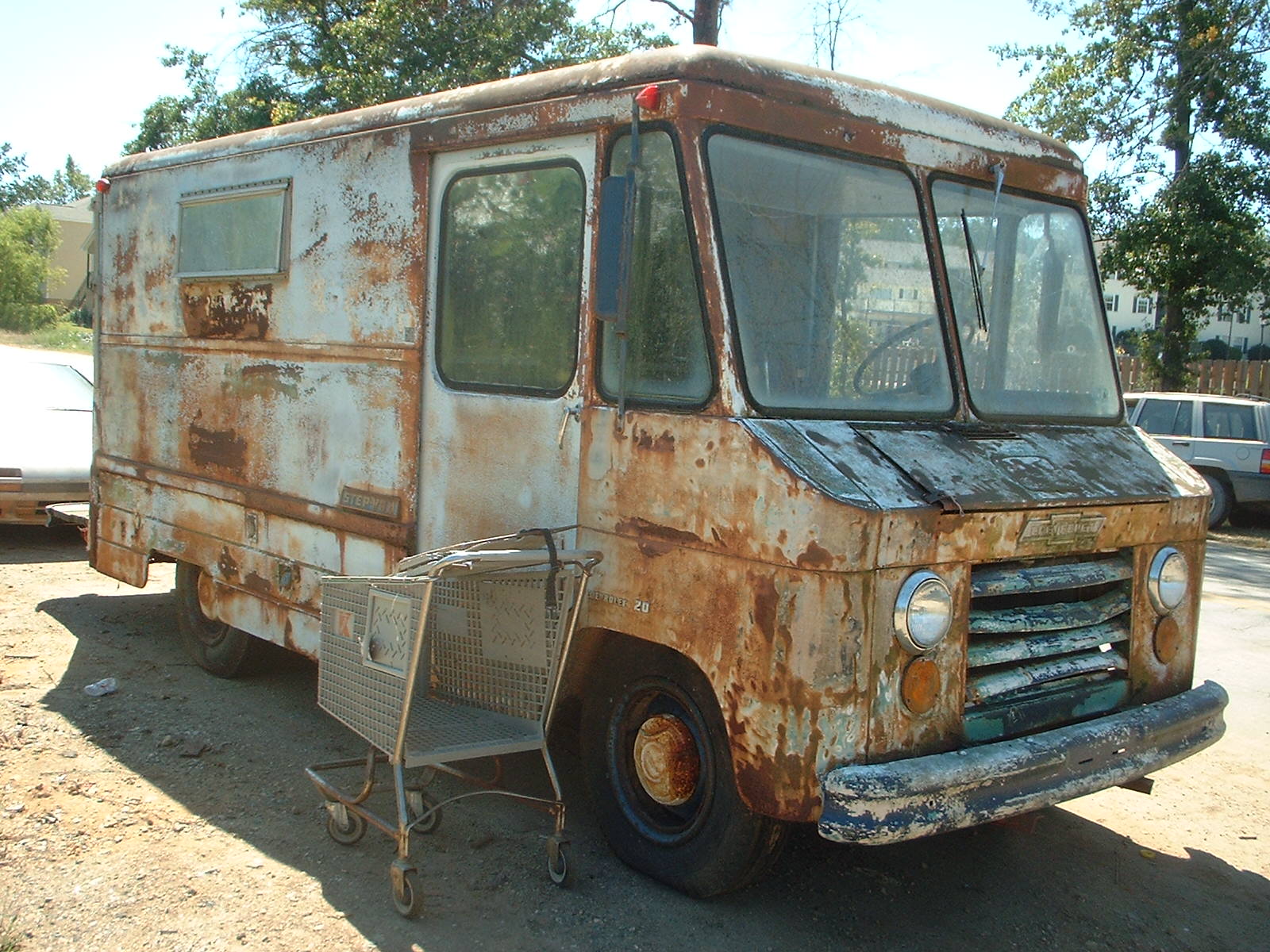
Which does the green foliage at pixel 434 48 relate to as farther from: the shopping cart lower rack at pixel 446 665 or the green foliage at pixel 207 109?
the shopping cart lower rack at pixel 446 665

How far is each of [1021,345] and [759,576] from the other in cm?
173

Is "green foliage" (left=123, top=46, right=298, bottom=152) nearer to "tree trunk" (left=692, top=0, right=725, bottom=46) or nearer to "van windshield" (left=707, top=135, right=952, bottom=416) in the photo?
"tree trunk" (left=692, top=0, right=725, bottom=46)

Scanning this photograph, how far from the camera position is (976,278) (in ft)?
14.1

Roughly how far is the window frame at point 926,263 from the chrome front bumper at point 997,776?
3.59 ft

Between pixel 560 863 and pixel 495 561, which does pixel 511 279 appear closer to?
pixel 495 561

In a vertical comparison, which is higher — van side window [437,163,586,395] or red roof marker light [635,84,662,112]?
red roof marker light [635,84,662,112]

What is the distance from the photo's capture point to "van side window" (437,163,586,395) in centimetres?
411

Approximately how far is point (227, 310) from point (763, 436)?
3343 mm

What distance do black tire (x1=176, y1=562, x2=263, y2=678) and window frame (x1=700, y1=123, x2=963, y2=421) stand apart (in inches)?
137

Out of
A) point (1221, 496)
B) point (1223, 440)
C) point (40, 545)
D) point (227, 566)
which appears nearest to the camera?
point (227, 566)

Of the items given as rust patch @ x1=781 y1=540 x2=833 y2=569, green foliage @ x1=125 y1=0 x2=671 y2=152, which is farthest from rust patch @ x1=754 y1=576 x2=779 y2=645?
green foliage @ x1=125 y1=0 x2=671 y2=152

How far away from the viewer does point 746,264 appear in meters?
3.70

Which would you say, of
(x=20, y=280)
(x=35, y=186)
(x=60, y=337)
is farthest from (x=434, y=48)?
(x=35, y=186)

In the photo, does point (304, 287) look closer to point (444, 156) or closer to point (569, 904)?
point (444, 156)
